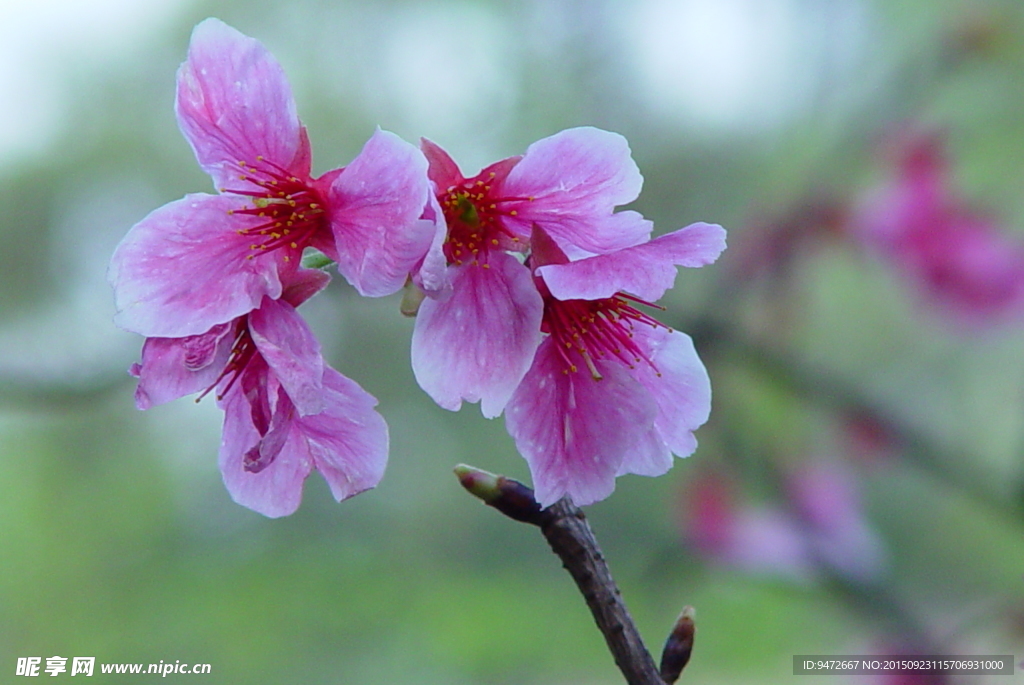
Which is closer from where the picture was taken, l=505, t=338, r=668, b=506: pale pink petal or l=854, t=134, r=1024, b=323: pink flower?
l=505, t=338, r=668, b=506: pale pink petal

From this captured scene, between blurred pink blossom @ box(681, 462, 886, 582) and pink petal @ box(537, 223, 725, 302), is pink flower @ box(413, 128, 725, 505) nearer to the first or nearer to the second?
pink petal @ box(537, 223, 725, 302)

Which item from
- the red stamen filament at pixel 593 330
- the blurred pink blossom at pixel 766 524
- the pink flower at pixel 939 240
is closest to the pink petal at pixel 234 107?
the red stamen filament at pixel 593 330

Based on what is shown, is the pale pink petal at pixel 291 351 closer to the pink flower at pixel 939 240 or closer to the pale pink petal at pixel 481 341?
the pale pink petal at pixel 481 341

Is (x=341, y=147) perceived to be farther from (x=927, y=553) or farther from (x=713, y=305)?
(x=927, y=553)

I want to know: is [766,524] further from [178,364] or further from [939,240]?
[178,364]

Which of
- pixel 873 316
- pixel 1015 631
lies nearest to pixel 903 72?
pixel 1015 631

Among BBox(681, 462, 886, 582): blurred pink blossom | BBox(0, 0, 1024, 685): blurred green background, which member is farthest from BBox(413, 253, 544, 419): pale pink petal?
BBox(681, 462, 886, 582): blurred pink blossom
